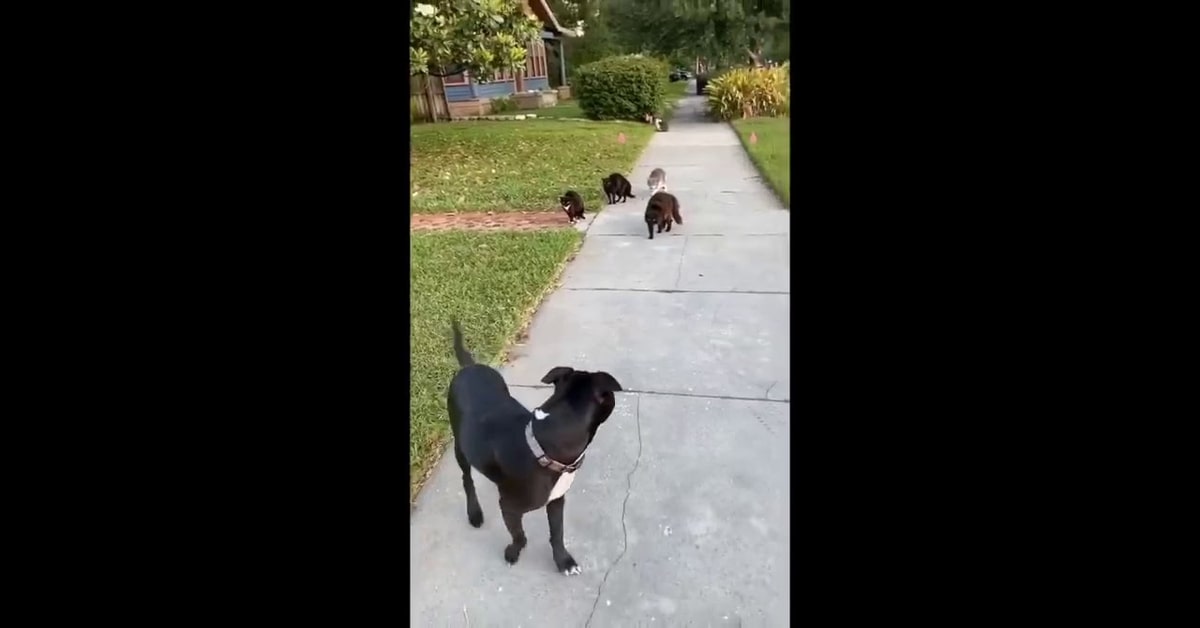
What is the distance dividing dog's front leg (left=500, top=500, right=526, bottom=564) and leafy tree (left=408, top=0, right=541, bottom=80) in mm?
6290

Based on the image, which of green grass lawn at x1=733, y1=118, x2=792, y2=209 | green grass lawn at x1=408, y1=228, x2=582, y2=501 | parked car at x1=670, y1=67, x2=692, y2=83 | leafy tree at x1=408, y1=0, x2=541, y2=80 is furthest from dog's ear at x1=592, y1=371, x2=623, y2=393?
parked car at x1=670, y1=67, x2=692, y2=83

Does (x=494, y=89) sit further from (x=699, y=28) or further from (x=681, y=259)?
(x=681, y=259)

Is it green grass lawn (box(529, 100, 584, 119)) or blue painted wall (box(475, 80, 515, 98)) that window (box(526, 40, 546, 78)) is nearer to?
blue painted wall (box(475, 80, 515, 98))

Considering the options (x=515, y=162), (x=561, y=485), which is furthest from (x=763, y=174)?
(x=561, y=485)

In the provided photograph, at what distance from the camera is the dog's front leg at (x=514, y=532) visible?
2.09 m

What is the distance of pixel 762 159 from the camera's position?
930 centimetres

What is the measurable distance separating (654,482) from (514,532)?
2.15 ft

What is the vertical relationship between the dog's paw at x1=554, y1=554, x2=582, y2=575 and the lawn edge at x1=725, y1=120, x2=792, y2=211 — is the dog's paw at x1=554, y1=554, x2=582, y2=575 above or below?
below

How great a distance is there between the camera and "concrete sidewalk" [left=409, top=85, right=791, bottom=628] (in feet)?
6.96
